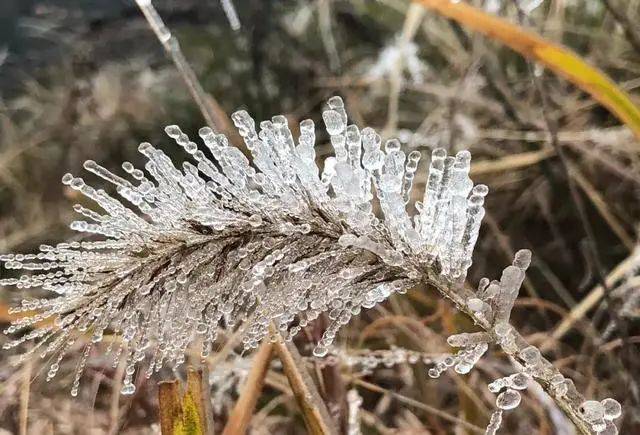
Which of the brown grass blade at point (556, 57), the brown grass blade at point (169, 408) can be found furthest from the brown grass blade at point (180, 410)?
the brown grass blade at point (556, 57)

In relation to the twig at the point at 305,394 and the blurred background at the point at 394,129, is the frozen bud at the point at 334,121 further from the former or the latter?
the blurred background at the point at 394,129

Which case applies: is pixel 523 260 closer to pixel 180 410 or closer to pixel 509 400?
pixel 509 400

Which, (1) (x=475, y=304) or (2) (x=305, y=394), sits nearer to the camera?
(1) (x=475, y=304)

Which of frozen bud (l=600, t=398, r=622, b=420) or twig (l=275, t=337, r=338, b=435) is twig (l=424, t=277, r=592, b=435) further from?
twig (l=275, t=337, r=338, b=435)

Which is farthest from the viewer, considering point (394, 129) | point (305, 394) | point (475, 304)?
point (394, 129)

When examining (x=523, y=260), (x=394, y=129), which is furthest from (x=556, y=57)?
(x=394, y=129)
